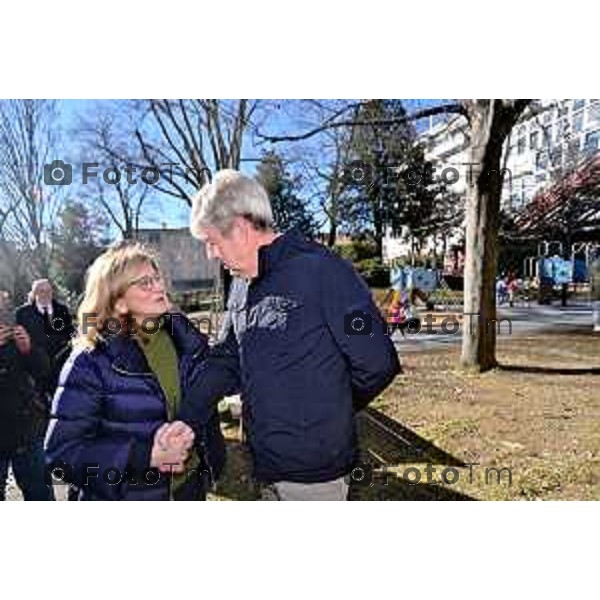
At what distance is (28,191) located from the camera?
2.81m

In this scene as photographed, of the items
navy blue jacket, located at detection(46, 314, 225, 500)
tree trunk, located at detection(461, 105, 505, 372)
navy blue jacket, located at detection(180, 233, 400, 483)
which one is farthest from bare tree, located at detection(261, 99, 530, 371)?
navy blue jacket, located at detection(46, 314, 225, 500)

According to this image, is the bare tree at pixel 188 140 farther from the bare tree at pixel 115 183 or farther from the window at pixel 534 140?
the window at pixel 534 140

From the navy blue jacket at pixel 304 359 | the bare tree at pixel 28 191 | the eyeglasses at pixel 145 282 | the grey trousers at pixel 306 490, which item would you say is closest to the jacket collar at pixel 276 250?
the navy blue jacket at pixel 304 359

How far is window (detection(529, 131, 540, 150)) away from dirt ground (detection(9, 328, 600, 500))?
800mm

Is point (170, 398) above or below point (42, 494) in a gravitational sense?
above

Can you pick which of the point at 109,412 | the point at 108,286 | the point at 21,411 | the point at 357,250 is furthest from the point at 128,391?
the point at 357,250

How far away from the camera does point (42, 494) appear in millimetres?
2762

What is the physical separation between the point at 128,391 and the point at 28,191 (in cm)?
121

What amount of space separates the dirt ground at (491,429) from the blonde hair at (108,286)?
990 millimetres

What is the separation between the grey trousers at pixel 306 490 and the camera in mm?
2121
